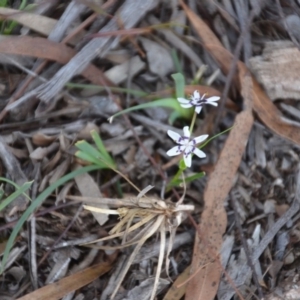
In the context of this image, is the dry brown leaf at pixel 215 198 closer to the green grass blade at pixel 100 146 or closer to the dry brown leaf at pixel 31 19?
the green grass blade at pixel 100 146

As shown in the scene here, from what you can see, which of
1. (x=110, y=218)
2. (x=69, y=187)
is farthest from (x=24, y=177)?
(x=110, y=218)

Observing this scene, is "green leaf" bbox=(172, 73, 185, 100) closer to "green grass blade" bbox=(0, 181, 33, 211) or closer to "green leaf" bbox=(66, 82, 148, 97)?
"green leaf" bbox=(66, 82, 148, 97)

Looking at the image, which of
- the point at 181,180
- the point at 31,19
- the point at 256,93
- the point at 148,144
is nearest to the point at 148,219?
the point at 181,180

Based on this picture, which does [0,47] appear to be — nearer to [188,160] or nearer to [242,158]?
[188,160]

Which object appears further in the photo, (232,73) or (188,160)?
(232,73)

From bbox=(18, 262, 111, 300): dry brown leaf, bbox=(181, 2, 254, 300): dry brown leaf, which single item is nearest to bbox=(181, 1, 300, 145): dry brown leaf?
bbox=(181, 2, 254, 300): dry brown leaf

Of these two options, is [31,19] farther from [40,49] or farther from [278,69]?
[278,69]

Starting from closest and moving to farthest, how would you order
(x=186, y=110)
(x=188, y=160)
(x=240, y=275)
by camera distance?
(x=188, y=160)
(x=240, y=275)
(x=186, y=110)
